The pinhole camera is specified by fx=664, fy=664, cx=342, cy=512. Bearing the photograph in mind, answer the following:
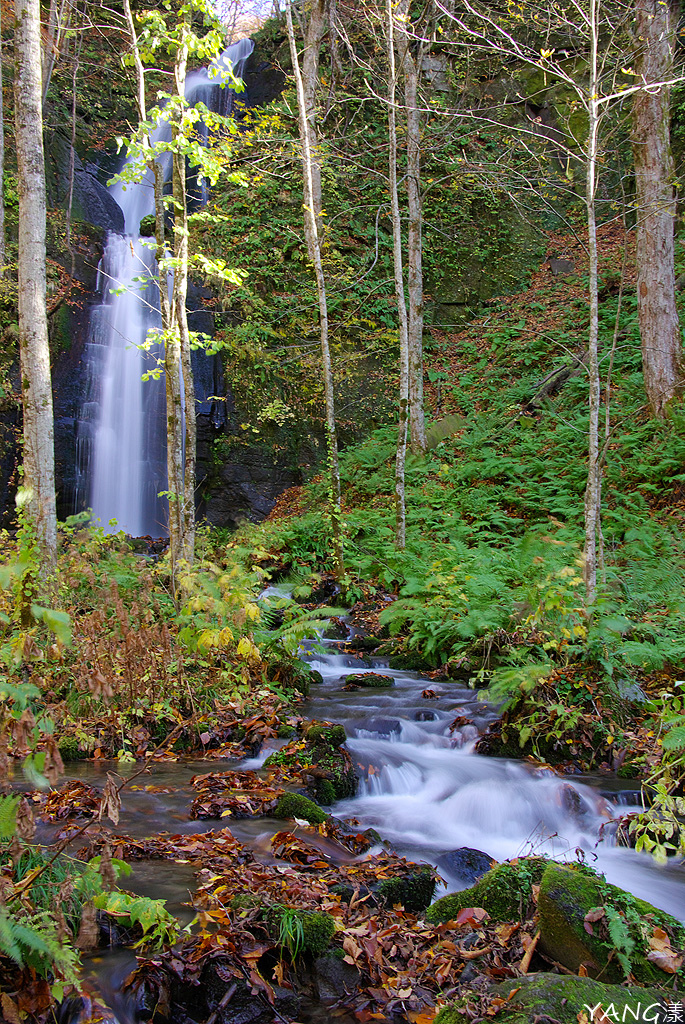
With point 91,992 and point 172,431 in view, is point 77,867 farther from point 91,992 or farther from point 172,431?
point 172,431

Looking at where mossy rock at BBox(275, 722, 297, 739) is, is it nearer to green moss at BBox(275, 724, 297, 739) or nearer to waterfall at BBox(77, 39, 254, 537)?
green moss at BBox(275, 724, 297, 739)

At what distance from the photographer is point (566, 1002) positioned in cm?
236

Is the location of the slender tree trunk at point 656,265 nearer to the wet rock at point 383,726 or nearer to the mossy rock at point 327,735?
the wet rock at point 383,726

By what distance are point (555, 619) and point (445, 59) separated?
821 inches

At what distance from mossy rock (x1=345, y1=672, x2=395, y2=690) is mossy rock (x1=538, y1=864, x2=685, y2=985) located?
4.42 m

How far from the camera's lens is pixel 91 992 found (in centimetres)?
257

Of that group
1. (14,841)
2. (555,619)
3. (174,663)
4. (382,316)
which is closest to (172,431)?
(174,663)

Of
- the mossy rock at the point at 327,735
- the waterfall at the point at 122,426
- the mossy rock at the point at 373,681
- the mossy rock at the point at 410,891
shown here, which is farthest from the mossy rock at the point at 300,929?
the waterfall at the point at 122,426

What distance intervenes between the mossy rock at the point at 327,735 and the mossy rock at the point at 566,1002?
297cm

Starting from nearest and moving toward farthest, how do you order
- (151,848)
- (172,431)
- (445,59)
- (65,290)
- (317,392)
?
(151,848) < (172,431) < (65,290) < (317,392) < (445,59)

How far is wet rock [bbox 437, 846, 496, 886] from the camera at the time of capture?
420 cm

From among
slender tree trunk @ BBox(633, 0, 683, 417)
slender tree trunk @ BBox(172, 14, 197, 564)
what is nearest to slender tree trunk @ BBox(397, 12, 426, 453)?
slender tree trunk @ BBox(633, 0, 683, 417)

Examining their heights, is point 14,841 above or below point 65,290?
below

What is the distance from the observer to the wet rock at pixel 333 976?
2.92 metres
